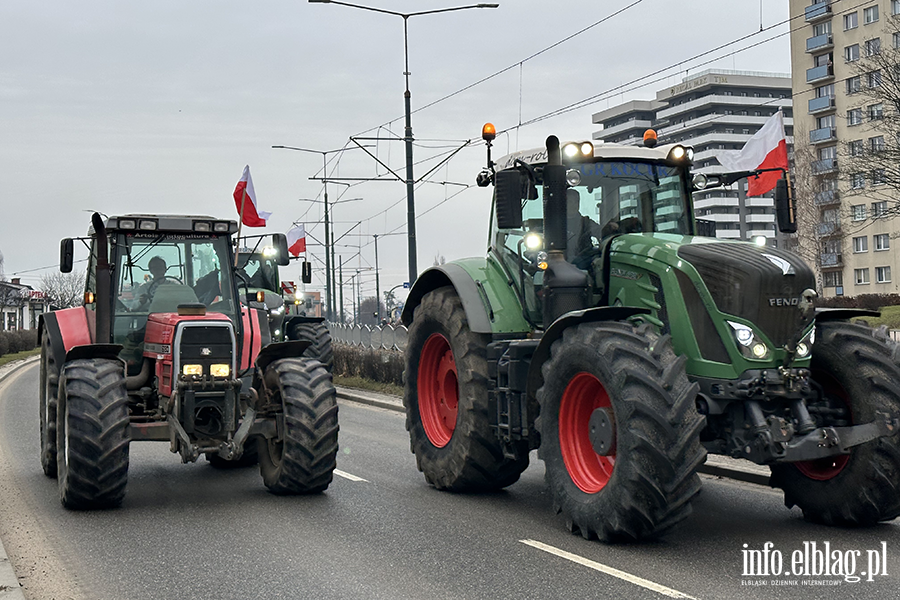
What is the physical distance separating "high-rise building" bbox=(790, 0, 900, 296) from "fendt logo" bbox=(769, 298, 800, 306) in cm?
5726

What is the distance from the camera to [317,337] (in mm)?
19875

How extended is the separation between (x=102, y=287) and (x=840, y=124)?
75982 millimetres

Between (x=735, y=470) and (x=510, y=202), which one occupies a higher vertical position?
(x=510, y=202)

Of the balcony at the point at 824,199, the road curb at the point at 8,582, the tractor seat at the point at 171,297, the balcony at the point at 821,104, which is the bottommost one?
the road curb at the point at 8,582

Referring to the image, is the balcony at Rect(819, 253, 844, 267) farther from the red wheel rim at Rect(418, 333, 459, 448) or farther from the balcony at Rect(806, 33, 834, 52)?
the red wheel rim at Rect(418, 333, 459, 448)

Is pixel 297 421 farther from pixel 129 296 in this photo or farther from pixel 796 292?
pixel 796 292

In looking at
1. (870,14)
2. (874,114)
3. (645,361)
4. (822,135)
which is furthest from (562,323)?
(822,135)

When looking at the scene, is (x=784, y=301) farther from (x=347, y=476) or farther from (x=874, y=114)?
(x=874, y=114)

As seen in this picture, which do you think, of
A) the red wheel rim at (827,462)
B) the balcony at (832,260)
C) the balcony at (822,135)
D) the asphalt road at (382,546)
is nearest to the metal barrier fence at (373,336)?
the asphalt road at (382,546)

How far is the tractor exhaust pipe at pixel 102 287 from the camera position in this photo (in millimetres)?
9766

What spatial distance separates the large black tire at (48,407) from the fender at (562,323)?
4766mm

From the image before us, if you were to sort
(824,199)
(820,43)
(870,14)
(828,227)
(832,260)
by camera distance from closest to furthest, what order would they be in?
(824,199)
(828,227)
(870,14)
(832,260)
(820,43)

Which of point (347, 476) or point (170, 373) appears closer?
point (170, 373)

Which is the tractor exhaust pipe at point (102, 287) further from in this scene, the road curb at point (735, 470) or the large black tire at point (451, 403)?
the road curb at point (735, 470)
